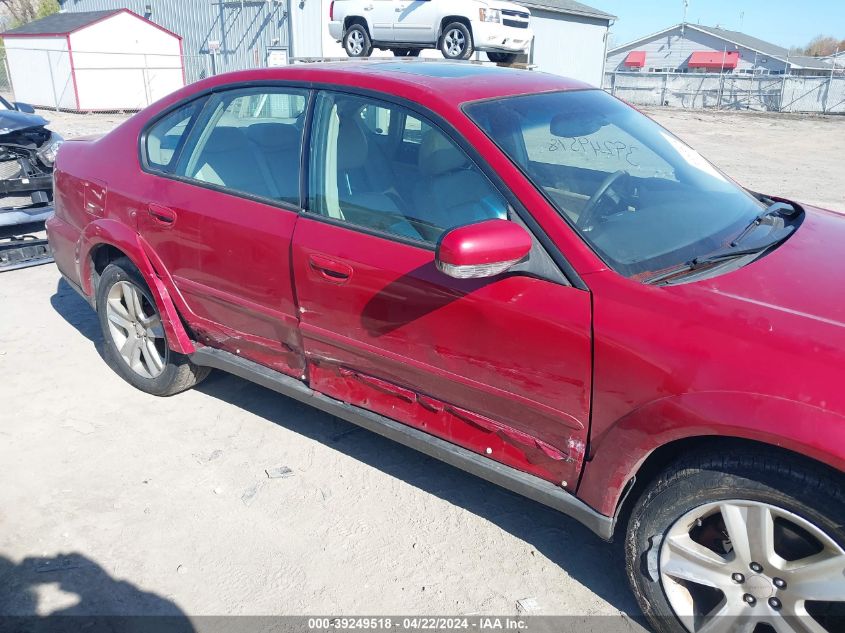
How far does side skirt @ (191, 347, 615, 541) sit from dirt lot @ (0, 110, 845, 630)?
40cm

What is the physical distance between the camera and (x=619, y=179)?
2980 mm

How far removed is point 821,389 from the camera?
6.59 ft

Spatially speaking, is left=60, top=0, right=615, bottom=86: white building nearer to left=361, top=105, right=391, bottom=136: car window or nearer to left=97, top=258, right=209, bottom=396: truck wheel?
left=97, top=258, right=209, bottom=396: truck wheel

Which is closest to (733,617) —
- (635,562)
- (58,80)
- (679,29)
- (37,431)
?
(635,562)

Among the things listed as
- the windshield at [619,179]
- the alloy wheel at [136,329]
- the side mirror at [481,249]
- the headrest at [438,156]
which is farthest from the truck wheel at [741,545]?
the alloy wheel at [136,329]

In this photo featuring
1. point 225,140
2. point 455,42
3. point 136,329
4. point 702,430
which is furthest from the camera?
point 455,42

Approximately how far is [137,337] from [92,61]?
23.6 m

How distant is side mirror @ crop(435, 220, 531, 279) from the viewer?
2.36 metres

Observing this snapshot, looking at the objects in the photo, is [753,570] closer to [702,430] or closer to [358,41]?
[702,430]

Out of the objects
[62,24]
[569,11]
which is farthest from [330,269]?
[569,11]

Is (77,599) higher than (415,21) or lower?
lower

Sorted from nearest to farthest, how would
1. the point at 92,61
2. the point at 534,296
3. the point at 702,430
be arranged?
the point at 702,430, the point at 534,296, the point at 92,61

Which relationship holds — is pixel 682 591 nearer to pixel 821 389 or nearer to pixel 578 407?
pixel 578 407

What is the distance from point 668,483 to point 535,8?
30828mm
